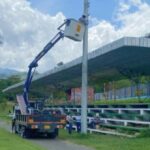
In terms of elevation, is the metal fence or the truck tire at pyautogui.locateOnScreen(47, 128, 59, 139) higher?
the metal fence

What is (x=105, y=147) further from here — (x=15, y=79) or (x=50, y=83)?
(x=15, y=79)

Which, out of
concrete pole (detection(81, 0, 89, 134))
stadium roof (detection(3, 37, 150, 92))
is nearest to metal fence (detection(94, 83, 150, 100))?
stadium roof (detection(3, 37, 150, 92))

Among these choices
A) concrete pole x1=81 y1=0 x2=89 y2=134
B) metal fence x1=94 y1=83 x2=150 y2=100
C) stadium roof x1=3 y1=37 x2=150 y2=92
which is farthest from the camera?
metal fence x1=94 y1=83 x2=150 y2=100

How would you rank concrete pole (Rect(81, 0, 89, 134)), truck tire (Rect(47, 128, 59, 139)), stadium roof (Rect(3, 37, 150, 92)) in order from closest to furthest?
stadium roof (Rect(3, 37, 150, 92)), truck tire (Rect(47, 128, 59, 139)), concrete pole (Rect(81, 0, 89, 134))

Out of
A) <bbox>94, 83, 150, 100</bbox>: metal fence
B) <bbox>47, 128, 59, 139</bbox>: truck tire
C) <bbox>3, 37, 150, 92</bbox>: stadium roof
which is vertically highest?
<bbox>3, 37, 150, 92</bbox>: stadium roof

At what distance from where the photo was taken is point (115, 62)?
92.7 ft

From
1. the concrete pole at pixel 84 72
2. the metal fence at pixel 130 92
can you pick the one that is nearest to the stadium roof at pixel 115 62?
the concrete pole at pixel 84 72

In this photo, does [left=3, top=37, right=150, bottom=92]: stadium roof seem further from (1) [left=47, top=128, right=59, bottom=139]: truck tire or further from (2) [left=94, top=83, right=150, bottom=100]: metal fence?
(1) [left=47, top=128, right=59, bottom=139]: truck tire

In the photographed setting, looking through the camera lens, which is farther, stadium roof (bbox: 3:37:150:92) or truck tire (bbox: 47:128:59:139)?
truck tire (bbox: 47:128:59:139)

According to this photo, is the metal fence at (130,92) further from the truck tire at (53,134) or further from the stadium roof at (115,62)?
the truck tire at (53,134)

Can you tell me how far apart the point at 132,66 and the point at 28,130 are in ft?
27.1

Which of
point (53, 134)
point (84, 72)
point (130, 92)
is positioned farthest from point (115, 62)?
point (130, 92)

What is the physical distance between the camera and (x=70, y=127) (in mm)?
29234

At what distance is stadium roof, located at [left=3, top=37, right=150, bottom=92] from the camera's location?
22578 mm
